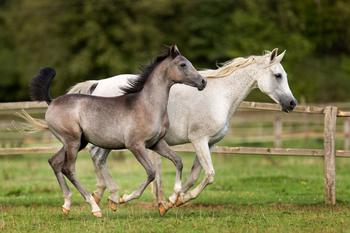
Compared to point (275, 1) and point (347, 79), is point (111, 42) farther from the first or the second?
point (347, 79)

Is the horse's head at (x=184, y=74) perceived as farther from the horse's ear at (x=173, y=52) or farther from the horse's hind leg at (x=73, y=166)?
the horse's hind leg at (x=73, y=166)

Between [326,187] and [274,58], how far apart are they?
2.22 m

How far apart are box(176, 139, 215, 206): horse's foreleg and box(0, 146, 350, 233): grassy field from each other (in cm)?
23

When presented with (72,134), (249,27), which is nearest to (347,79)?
(249,27)

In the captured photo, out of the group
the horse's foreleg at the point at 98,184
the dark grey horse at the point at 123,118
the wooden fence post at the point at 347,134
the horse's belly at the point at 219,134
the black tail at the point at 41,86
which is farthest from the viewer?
the wooden fence post at the point at 347,134

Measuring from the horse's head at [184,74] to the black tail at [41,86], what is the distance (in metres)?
1.65

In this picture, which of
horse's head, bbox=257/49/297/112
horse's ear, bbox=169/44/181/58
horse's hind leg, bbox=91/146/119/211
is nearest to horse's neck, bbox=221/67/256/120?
horse's head, bbox=257/49/297/112

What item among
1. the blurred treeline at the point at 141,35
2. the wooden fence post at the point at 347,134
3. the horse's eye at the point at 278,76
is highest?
the horse's eye at the point at 278,76

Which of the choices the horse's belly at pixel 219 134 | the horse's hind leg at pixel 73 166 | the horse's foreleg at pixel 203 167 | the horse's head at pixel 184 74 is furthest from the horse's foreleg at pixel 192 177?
the horse's hind leg at pixel 73 166

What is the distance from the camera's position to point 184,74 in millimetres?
10125

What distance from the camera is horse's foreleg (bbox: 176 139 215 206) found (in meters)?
10.5

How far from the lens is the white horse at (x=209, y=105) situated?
1062 centimetres

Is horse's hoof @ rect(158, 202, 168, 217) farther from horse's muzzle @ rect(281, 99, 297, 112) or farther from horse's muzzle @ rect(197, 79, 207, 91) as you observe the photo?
horse's muzzle @ rect(281, 99, 297, 112)

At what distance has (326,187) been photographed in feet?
39.1
